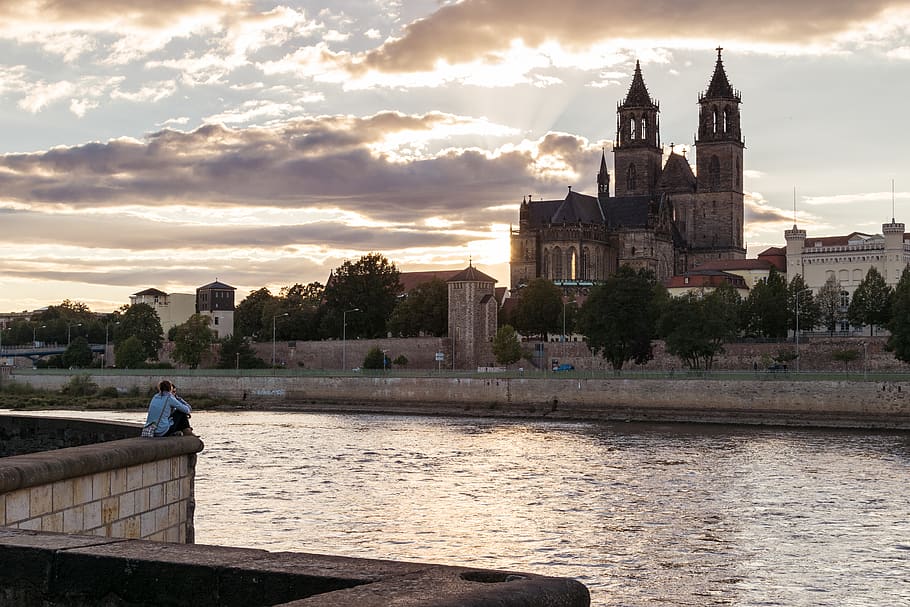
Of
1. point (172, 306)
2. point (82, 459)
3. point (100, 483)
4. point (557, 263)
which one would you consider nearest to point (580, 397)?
point (100, 483)

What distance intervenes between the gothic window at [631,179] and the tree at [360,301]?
45.9 m

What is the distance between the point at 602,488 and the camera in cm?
3045

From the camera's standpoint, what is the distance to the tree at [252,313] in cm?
12619

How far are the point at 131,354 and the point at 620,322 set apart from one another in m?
51.3

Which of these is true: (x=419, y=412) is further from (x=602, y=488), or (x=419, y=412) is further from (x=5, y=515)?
(x=5, y=515)

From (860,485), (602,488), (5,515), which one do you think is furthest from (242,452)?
(5,515)

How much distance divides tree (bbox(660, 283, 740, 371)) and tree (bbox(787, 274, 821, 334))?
13378 mm

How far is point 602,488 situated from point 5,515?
23250 mm

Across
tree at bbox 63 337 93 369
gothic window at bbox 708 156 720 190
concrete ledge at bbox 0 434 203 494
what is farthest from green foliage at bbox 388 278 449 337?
concrete ledge at bbox 0 434 203 494

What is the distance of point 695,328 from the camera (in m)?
76.6

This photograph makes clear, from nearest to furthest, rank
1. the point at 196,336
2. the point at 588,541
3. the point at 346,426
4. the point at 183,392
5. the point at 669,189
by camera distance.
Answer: the point at 588,541 < the point at 346,426 < the point at 183,392 < the point at 196,336 < the point at 669,189

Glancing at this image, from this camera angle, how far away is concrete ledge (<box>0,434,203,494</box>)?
28.2ft

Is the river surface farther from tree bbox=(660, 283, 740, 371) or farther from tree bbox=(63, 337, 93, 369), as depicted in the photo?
tree bbox=(63, 337, 93, 369)

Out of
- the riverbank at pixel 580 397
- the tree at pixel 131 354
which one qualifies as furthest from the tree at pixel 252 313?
the riverbank at pixel 580 397
